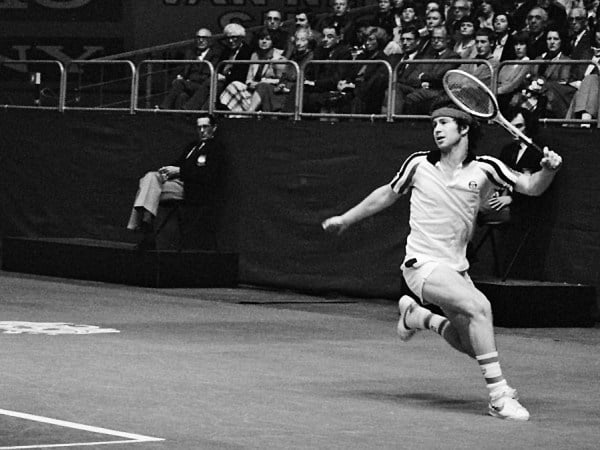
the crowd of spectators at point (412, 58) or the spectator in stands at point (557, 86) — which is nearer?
the spectator in stands at point (557, 86)

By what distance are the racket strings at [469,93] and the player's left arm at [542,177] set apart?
0.73m

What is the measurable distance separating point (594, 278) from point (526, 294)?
3.13 ft

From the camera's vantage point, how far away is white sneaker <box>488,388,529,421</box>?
9.42 metres

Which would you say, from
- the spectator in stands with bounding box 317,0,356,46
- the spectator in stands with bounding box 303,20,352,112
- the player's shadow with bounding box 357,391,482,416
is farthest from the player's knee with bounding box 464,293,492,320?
the spectator in stands with bounding box 317,0,356,46

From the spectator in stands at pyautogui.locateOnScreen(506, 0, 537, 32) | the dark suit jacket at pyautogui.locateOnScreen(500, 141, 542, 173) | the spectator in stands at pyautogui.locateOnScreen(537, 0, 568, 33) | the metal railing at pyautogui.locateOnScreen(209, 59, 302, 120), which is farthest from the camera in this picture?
the spectator in stands at pyautogui.locateOnScreen(506, 0, 537, 32)

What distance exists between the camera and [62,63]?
21.5 meters

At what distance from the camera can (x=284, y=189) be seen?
18922 millimetres

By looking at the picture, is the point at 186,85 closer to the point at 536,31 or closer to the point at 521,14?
the point at 521,14

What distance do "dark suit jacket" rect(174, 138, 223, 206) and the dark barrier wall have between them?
22 centimetres

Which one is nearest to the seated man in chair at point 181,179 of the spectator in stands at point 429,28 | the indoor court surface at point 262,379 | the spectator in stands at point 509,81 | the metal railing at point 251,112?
the metal railing at point 251,112

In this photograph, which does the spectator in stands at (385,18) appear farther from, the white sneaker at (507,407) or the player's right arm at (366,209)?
the white sneaker at (507,407)

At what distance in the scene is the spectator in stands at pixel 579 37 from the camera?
57.7ft

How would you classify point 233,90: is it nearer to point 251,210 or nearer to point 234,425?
point 251,210

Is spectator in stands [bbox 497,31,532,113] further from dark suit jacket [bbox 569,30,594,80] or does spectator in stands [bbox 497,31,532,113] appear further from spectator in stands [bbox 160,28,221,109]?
spectator in stands [bbox 160,28,221,109]
